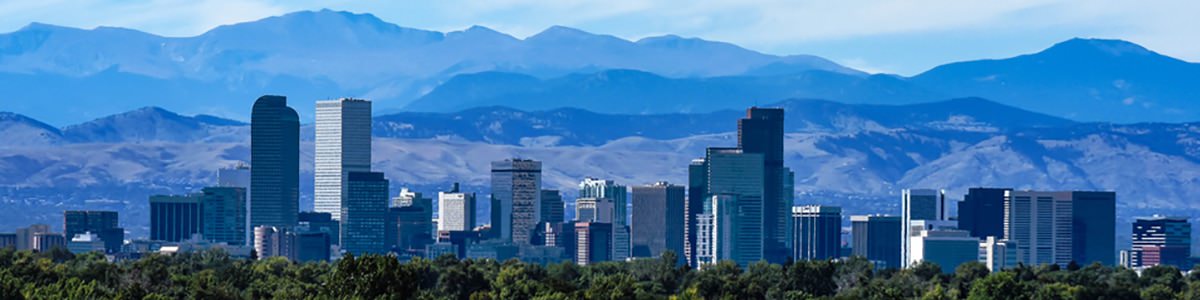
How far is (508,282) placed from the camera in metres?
155

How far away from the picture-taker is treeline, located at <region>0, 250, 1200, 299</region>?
113 m

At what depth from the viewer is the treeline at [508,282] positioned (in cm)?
11331

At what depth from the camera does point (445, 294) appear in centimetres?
14675

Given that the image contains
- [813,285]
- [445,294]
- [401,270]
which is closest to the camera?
[401,270]

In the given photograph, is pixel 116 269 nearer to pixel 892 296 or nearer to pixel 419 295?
pixel 419 295

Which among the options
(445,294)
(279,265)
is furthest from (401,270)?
(279,265)

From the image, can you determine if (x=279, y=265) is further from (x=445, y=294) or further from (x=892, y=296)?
(x=892, y=296)

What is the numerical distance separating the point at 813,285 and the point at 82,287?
69826 millimetres

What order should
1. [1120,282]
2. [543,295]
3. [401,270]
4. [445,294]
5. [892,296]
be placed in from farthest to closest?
[1120,282], [445,294], [892,296], [543,295], [401,270]

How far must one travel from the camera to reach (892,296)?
450 feet

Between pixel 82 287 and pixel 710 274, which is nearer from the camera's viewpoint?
pixel 82 287

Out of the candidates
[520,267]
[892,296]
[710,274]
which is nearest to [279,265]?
[520,267]

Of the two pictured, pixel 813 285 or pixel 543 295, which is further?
pixel 813 285

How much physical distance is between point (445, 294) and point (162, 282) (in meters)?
17.7
